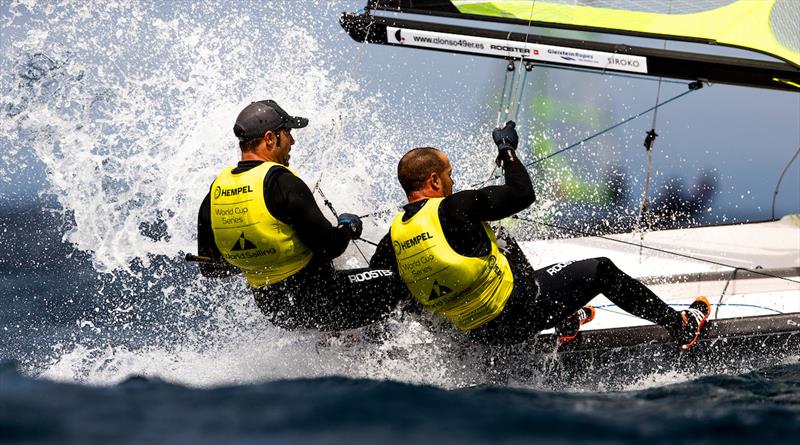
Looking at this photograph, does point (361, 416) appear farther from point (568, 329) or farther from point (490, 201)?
point (568, 329)

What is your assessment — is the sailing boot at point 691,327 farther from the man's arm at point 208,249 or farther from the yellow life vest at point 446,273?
the man's arm at point 208,249

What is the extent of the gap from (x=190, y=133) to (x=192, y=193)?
32cm

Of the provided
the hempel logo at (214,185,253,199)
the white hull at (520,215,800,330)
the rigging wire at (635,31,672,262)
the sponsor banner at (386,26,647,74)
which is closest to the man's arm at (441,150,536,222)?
the hempel logo at (214,185,253,199)

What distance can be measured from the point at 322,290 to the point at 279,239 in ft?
1.00

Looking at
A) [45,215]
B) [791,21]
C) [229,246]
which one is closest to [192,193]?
[229,246]

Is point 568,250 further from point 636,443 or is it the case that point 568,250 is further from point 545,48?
point 636,443

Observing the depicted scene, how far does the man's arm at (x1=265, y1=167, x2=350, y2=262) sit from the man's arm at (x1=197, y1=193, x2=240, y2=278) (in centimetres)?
36

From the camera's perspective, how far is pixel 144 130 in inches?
193

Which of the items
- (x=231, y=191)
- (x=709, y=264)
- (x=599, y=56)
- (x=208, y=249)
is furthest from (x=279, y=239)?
(x=709, y=264)

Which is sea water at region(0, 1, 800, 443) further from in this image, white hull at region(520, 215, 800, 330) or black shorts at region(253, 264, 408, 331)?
white hull at region(520, 215, 800, 330)

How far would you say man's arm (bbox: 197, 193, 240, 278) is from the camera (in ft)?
12.0

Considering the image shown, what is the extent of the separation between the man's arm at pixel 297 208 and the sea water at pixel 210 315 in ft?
1.70

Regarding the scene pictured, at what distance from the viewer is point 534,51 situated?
15.0 feet

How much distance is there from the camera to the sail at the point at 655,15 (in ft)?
15.5
